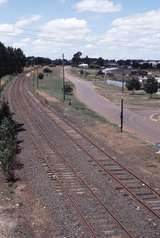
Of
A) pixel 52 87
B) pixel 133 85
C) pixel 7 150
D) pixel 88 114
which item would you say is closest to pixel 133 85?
pixel 133 85

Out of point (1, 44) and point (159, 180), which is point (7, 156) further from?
point (1, 44)

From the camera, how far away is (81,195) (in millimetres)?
20000

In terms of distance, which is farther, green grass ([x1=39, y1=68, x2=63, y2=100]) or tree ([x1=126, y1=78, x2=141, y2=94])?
tree ([x1=126, y1=78, x2=141, y2=94])

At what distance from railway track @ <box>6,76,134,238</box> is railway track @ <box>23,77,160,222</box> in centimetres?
146

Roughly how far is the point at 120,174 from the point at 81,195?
4.57m

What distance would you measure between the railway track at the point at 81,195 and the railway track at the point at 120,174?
1461 mm

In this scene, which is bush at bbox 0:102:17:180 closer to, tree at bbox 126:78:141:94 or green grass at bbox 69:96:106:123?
green grass at bbox 69:96:106:123

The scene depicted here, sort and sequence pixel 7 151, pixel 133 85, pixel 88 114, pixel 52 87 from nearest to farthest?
pixel 7 151, pixel 88 114, pixel 133 85, pixel 52 87

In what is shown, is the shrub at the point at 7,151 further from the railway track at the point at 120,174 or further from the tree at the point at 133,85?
the tree at the point at 133,85

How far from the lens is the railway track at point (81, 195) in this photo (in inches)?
A: 619

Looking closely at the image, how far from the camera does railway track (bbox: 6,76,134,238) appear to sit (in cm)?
1571

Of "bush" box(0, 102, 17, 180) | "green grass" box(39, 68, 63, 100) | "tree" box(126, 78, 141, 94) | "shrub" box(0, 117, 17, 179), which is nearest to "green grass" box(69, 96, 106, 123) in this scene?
"green grass" box(39, 68, 63, 100)

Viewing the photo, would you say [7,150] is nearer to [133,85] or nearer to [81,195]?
[81,195]

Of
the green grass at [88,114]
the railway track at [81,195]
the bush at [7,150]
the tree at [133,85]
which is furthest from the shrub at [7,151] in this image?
the tree at [133,85]
